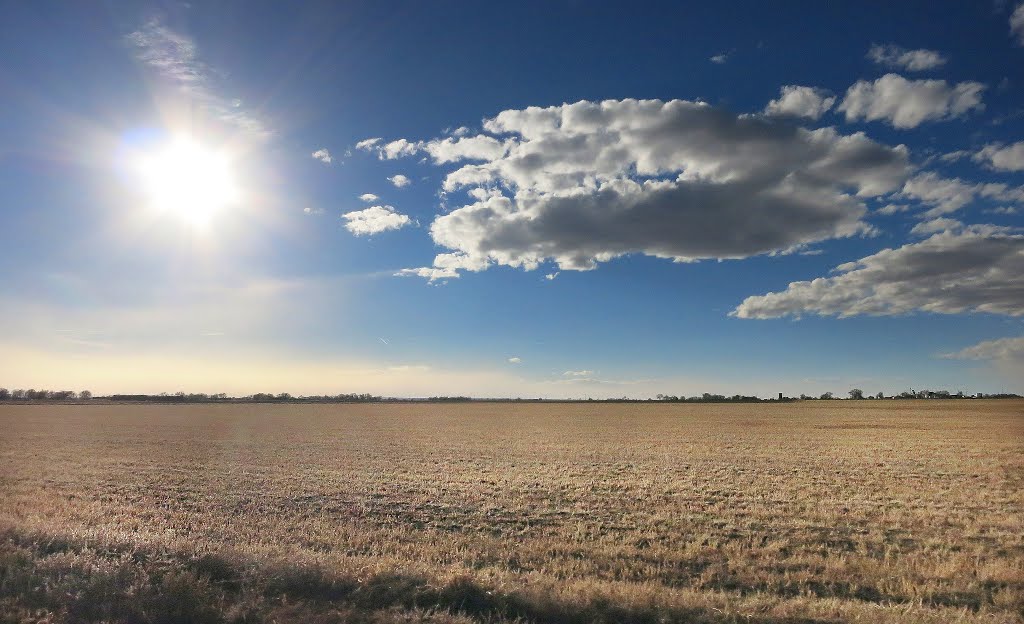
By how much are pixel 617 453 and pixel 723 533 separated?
2090 centimetres

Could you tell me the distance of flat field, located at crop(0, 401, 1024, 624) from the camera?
7766 millimetres

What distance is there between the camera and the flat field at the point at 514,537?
25.5ft

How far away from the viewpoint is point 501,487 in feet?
72.8

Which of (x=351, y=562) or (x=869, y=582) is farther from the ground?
(x=351, y=562)

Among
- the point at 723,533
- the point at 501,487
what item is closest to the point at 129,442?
the point at 501,487

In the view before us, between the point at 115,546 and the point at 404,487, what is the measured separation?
42.7 feet

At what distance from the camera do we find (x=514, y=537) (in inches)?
561

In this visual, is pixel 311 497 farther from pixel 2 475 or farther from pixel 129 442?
pixel 129 442

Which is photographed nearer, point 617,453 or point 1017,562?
point 1017,562

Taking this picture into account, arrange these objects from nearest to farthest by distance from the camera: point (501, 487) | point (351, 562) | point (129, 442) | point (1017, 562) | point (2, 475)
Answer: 1. point (351, 562)
2. point (1017, 562)
3. point (501, 487)
4. point (2, 475)
5. point (129, 442)

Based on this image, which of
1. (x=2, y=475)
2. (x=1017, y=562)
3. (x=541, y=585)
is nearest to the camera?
(x=541, y=585)

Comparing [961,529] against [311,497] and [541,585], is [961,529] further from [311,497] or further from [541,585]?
[311,497]

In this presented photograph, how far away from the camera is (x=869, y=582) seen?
10.3 meters

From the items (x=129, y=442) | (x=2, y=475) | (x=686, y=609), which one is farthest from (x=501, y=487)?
(x=129, y=442)
